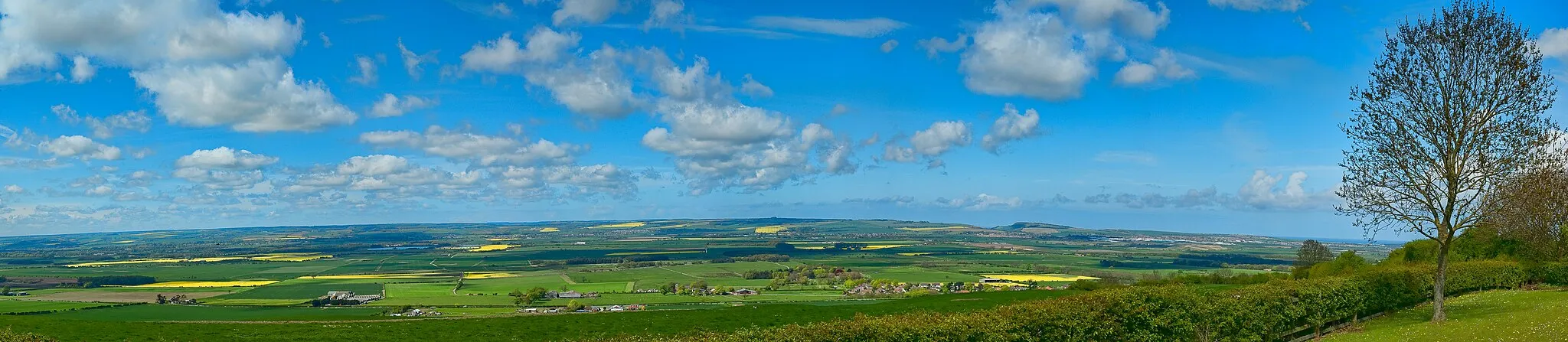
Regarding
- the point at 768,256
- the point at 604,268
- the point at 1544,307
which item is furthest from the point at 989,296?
the point at 768,256

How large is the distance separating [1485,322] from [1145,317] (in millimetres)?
11527

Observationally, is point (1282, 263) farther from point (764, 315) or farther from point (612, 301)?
point (764, 315)

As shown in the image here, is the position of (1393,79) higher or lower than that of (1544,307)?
higher

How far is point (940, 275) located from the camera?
128 m

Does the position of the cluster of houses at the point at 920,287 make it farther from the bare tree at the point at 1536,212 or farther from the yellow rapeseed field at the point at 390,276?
the yellow rapeseed field at the point at 390,276

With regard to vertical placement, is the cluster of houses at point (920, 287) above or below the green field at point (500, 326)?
below

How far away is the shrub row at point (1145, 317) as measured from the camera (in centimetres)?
1643

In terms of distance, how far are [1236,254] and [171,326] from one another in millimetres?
210613

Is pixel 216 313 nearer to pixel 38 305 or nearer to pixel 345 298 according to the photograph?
pixel 345 298

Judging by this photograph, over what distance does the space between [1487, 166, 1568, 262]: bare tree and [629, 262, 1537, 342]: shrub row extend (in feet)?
15.4

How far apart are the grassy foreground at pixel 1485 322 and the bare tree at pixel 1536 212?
9.26 ft

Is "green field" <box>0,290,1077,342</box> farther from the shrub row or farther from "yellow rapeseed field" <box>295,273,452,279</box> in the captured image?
"yellow rapeseed field" <box>295,273,452,279</box>

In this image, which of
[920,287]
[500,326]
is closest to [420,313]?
[500,326]

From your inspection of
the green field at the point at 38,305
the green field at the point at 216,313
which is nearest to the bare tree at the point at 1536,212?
the green field at the point at 216,313
